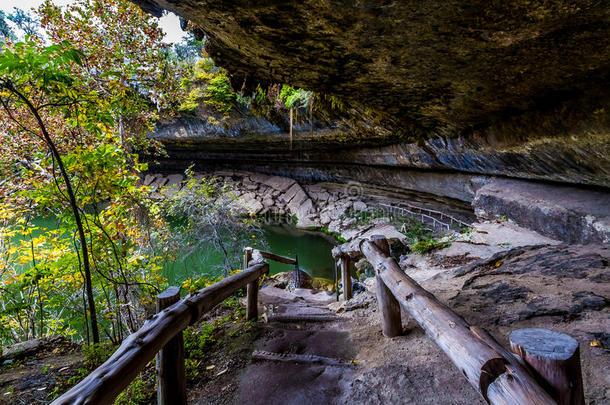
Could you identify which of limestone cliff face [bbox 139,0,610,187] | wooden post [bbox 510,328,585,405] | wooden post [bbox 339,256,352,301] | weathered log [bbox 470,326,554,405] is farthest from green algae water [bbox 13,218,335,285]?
wooden post [bbox 510,328,585,405]

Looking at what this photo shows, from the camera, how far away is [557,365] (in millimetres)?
907

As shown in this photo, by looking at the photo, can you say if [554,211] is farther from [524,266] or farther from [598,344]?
[598,344]

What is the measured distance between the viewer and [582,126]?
402 cm

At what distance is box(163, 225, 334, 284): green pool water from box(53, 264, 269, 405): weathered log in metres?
7.29

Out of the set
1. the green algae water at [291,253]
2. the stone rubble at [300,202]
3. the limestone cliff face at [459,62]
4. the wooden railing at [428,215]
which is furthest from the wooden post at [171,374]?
the wooden railing at [428,215]

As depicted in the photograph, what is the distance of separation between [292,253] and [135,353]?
11053 millimetres

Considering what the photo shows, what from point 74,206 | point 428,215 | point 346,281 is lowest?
point 428,215

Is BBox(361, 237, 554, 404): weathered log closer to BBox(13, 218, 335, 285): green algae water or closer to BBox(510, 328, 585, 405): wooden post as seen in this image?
BBox(510, 328, 585, 405): wooden post

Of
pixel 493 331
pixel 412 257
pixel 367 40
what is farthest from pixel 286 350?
pixel 412 257

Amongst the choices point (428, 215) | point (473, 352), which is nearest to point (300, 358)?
point (473, 352)

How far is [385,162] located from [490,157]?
475 cm

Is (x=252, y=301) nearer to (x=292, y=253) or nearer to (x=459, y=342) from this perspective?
(x=459, y=342)

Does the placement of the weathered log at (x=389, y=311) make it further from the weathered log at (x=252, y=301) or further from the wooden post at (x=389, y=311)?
the weathered log at (x=252, y=301)

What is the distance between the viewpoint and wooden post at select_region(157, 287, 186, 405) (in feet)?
5.93
